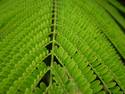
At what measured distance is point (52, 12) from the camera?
1.16 meters

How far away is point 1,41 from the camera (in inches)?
40.1

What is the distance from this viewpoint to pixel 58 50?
0.88m

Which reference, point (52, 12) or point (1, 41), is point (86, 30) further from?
point (1, 41)

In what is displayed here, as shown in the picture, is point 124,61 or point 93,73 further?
point 124,61

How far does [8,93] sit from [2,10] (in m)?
0.73

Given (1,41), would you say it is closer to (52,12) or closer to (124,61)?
(52,12)

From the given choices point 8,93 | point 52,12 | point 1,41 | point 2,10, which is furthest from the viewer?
point 2,10

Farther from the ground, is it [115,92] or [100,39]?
[100,39]

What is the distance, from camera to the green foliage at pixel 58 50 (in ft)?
→ 2.61

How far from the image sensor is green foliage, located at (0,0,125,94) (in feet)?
2.61

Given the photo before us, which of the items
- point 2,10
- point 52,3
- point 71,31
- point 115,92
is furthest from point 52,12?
point 115,92

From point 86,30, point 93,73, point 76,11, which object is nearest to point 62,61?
point 93,73

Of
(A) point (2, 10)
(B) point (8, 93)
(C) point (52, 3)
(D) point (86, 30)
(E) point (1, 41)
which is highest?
(A) point (2, 10)

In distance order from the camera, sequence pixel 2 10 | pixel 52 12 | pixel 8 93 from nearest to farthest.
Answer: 1. pixel 8 93
2. pixel 52 12
3. pixel 2 10
